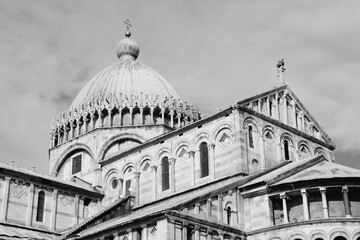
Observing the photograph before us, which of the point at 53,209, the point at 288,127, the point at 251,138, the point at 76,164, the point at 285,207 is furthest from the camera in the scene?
the point at 76,164

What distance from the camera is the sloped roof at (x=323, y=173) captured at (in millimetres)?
27516

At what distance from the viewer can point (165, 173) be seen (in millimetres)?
36469

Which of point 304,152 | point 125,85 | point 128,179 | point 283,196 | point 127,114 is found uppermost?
point 125,85

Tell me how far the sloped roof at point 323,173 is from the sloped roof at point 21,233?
1295cm

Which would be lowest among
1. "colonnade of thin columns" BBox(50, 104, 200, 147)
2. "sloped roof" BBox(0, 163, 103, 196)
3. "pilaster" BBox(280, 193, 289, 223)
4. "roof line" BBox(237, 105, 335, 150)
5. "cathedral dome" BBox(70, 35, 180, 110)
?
"pilaster" BBox(280, 193, 289, 223)

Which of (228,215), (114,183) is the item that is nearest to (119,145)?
(114,183)

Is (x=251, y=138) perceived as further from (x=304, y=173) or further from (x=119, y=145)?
(x=119, y=145)

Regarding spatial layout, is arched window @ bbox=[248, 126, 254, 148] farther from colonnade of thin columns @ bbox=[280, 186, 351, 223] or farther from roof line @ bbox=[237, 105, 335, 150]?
colonnade of thin columns @ bbox=[280, 186, 351, 223]

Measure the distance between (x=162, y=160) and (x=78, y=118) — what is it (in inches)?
397

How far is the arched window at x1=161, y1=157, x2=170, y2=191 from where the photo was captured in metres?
36.1

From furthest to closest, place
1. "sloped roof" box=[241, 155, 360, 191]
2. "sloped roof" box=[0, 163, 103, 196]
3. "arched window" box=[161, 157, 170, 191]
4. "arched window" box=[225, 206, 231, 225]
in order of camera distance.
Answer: "arched window" box=[161, 157, 170, 191], "sloped roof" box=[0, 163, 103, 196], "arched window" box=[225, 206, 231, 225], "sloped roof" box=[241, 155, 360, 191]

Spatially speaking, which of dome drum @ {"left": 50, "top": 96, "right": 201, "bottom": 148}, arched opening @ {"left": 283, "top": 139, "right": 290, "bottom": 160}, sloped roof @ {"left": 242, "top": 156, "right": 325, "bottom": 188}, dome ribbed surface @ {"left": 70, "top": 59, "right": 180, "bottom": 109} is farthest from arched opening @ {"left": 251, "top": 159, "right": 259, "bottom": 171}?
dome ribbed surface @ {"left": 70, "top": 59, "right": 180, "bottom": 109}

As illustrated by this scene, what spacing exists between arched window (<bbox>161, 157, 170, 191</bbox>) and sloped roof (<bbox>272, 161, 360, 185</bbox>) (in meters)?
8.78

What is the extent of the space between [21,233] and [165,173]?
8.66 metres
